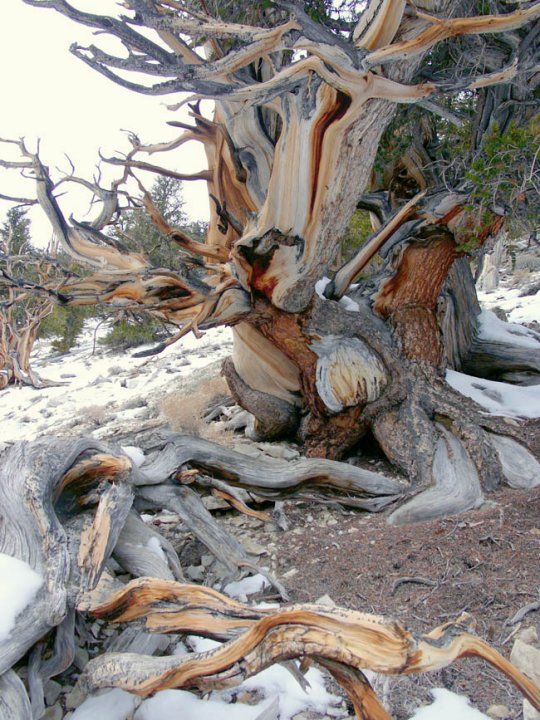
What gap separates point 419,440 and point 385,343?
796 mm

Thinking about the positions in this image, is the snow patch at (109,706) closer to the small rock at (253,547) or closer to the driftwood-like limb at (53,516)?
the driftwood-like limb at (53,516)

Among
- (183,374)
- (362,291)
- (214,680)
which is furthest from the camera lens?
(183,374)

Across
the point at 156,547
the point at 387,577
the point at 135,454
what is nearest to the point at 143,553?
the point at 156,547

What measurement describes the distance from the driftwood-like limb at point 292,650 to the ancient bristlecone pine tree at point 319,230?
1675mm

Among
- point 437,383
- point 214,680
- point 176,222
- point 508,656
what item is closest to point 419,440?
point 437,383

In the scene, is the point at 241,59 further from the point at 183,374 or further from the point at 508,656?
the point at 183,374

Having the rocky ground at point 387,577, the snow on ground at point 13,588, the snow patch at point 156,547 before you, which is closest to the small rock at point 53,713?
the rocky ground at point 387,577

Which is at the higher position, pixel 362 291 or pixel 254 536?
pixel 362 291

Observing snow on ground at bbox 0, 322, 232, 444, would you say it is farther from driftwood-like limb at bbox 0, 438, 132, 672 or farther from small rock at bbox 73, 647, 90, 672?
small rock at bbox 73, 647, 90, 672

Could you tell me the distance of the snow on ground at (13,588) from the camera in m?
1.57

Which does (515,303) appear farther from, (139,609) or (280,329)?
(139,609)

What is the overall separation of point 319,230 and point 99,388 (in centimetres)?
586

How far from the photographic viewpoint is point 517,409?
4156mm

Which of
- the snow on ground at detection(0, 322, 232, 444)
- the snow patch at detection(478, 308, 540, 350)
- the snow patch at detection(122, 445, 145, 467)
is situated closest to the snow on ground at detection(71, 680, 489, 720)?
the snow patch at detection(122, 445, 145, 467)
